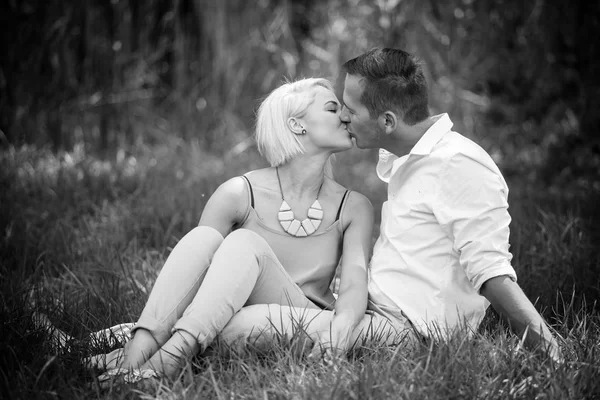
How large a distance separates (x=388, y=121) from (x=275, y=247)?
0.59 metres

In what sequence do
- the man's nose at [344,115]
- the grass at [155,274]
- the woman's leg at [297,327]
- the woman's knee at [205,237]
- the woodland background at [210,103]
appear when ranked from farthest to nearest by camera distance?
the woodland background at [210,103], the man's nose at [344,115], the woman's knee at [205,237], the woman's leg at [297,327], the grass at [155,274]

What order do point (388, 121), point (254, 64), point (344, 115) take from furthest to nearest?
1. point (254, 64)
2. point (344, 115)
3. point (388, 121)

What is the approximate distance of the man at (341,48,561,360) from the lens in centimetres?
211

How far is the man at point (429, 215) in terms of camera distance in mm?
2111

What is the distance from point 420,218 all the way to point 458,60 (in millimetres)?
3689

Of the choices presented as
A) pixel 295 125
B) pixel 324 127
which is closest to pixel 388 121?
pixel 324 127

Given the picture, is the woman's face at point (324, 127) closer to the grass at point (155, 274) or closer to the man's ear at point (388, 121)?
the man's ear at point (388, 121)

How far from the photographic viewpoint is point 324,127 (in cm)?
255

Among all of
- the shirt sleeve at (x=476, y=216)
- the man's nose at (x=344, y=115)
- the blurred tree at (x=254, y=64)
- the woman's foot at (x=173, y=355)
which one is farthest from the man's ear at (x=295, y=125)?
the blurred tree at (x=254, y=64)

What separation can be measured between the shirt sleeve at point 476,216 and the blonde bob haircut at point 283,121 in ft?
2.00

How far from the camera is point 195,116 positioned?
548cm

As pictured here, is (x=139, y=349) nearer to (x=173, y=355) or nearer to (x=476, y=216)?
(x=173, y=355)

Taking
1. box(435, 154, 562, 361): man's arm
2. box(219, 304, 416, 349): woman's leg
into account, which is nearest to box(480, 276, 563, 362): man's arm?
box(435, 154, 562, 361): man's arm

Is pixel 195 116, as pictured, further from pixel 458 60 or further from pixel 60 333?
pixel 60 333
